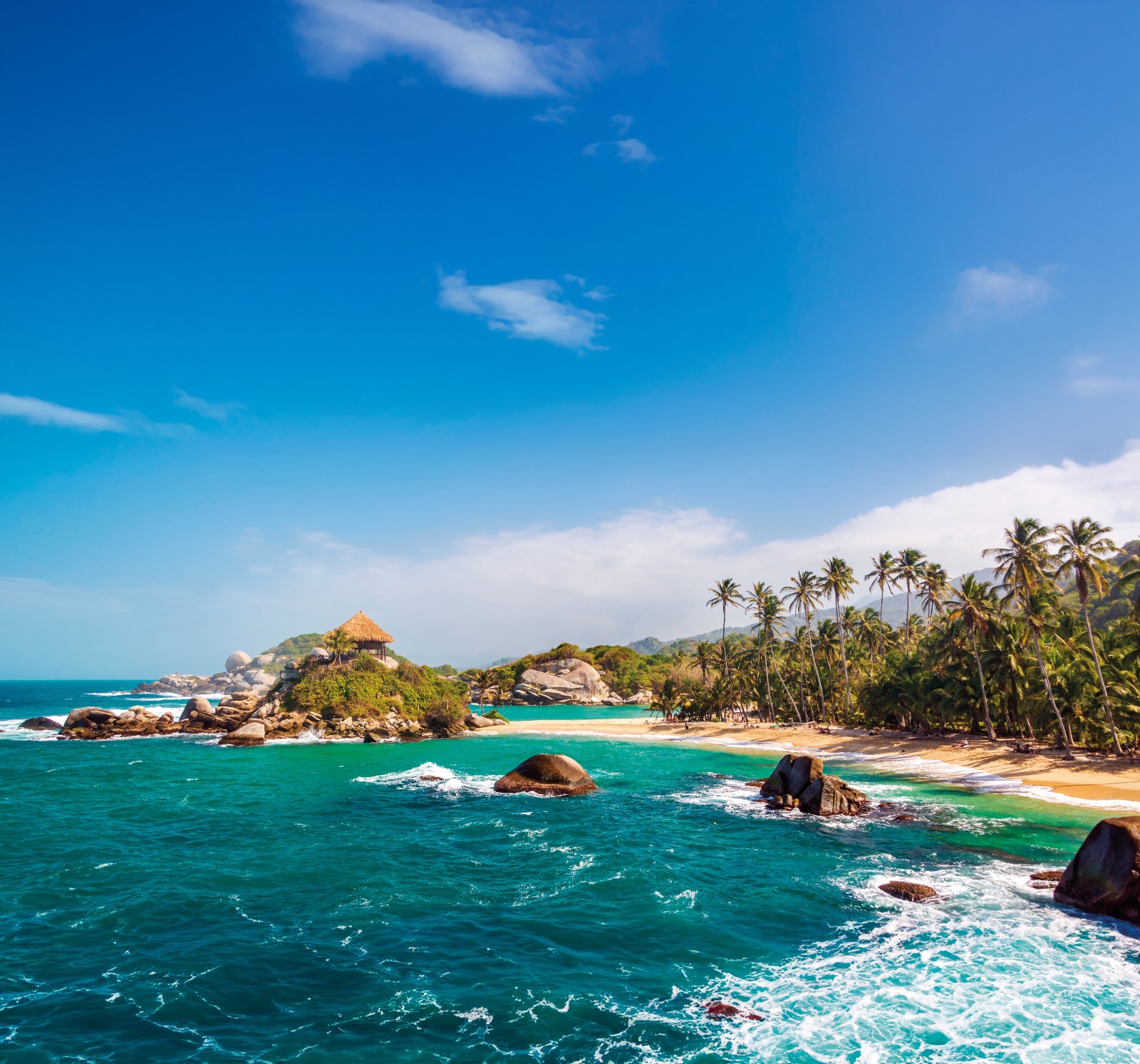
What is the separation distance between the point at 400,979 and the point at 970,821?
30955mm

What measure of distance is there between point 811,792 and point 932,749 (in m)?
29.8

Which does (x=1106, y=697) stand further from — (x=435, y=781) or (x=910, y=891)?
(x=435, y=781)

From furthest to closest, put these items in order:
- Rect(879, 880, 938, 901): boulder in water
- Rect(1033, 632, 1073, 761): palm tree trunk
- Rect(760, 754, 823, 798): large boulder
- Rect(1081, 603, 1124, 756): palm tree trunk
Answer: Rect(1033, 632, 1073, 761): palm tree trunk → Rect(1081, 603, 1124, 756): palm tree trunk → Rect(760, 754, 823, 798): large boulder → Rect(879, 880, 938, 901): boulder in water

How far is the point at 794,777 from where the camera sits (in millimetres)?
39562

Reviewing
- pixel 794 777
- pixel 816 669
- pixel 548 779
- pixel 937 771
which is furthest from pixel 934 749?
pixel 548 779

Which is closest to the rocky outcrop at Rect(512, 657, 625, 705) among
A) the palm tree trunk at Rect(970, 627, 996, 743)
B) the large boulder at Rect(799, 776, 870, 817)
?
the palm tree trunk at Rect(970, 627, 996, 743)

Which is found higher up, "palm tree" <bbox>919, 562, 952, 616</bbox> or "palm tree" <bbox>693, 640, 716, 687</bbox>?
"palm tree" <bbox>919, 562, 952, 616</bbox>

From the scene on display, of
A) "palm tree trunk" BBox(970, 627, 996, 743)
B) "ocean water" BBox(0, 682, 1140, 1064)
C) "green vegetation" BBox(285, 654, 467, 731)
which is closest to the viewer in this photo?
"ocean water" BBox(0, 682, 1140, 1064)

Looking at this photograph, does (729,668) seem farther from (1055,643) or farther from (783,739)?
(1055,643)

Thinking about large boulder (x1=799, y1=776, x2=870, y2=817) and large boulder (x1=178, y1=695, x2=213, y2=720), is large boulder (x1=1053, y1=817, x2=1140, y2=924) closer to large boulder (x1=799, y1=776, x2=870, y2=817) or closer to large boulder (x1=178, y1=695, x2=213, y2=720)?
large boulder (x1=799, y1=776, x2=870, y2=817)

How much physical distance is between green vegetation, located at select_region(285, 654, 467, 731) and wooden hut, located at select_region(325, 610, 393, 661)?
11.4ft

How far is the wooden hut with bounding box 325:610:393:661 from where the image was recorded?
304 feet

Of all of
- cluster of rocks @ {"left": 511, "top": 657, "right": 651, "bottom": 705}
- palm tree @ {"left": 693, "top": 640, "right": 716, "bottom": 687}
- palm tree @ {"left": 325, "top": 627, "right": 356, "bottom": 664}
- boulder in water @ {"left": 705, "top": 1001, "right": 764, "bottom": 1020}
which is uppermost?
palm tree @ {"left": 325, "top": 627, "right": 356, "bottom": 664}

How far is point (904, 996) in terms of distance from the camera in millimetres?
15820
